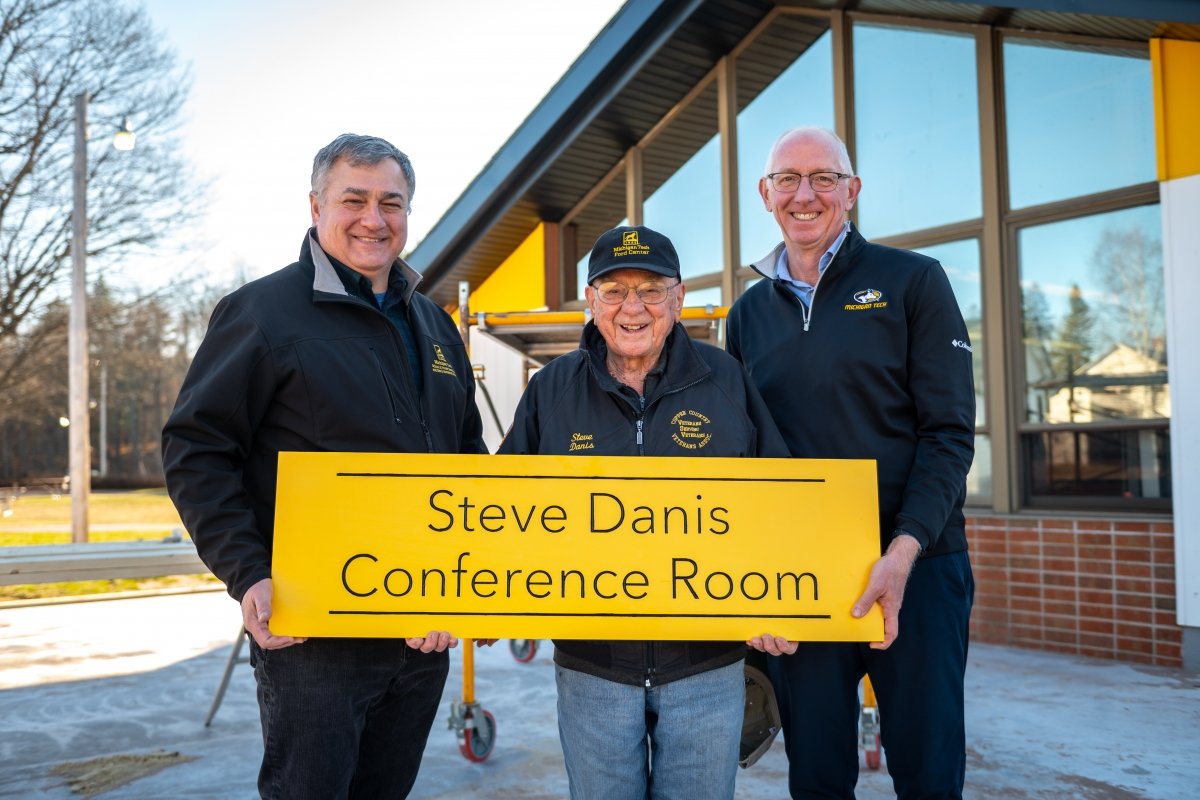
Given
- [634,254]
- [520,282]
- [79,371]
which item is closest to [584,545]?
[634,254]

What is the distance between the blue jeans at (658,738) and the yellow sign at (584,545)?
0.14 meters

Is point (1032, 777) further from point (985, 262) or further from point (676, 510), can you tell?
point (985, 262)

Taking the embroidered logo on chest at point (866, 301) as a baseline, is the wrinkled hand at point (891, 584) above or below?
below

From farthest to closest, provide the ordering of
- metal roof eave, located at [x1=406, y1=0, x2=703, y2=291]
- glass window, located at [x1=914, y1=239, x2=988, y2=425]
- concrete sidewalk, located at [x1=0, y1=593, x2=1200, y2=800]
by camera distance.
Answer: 1. metal roof eave, located at [x1=406, y1=0, x2=703, y2=291]
2. glass window, located at [x1=914, y1=239, x2=988, y2=425]
3. concrete sidewalk, located at [x1=0, y1=593, x2=1200, y2=800]

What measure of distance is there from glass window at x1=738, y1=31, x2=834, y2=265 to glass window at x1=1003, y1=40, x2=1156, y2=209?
1575mm

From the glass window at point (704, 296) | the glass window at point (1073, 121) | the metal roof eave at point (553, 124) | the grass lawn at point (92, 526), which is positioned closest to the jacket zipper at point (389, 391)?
the grass lawn at point (92, 526)

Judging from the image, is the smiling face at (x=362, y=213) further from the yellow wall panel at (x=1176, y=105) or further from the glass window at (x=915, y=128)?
the glass window at (x=915, y=128)

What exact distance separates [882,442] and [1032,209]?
4969 millimetres

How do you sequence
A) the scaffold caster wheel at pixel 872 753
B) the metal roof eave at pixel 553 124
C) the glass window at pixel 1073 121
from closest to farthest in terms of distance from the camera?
the scaffold caster wheel at pixel 872 753 → the glass window at pixel 1073 121 → the metal roof eave at pixel 553 124

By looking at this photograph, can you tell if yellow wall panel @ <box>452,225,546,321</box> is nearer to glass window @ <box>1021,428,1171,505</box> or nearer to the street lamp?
glass window @ <box>1021,428,1171,505</box>

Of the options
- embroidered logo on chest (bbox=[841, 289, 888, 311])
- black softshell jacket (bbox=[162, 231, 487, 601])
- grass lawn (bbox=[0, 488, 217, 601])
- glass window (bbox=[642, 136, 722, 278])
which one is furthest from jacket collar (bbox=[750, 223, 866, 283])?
glass window (bbox=[642, 136, 722, 278])

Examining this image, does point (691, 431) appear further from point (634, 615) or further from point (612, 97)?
point (612, 97)

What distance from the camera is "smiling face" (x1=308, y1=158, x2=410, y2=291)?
2.25 metres

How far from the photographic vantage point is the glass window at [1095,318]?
5.99 metres
